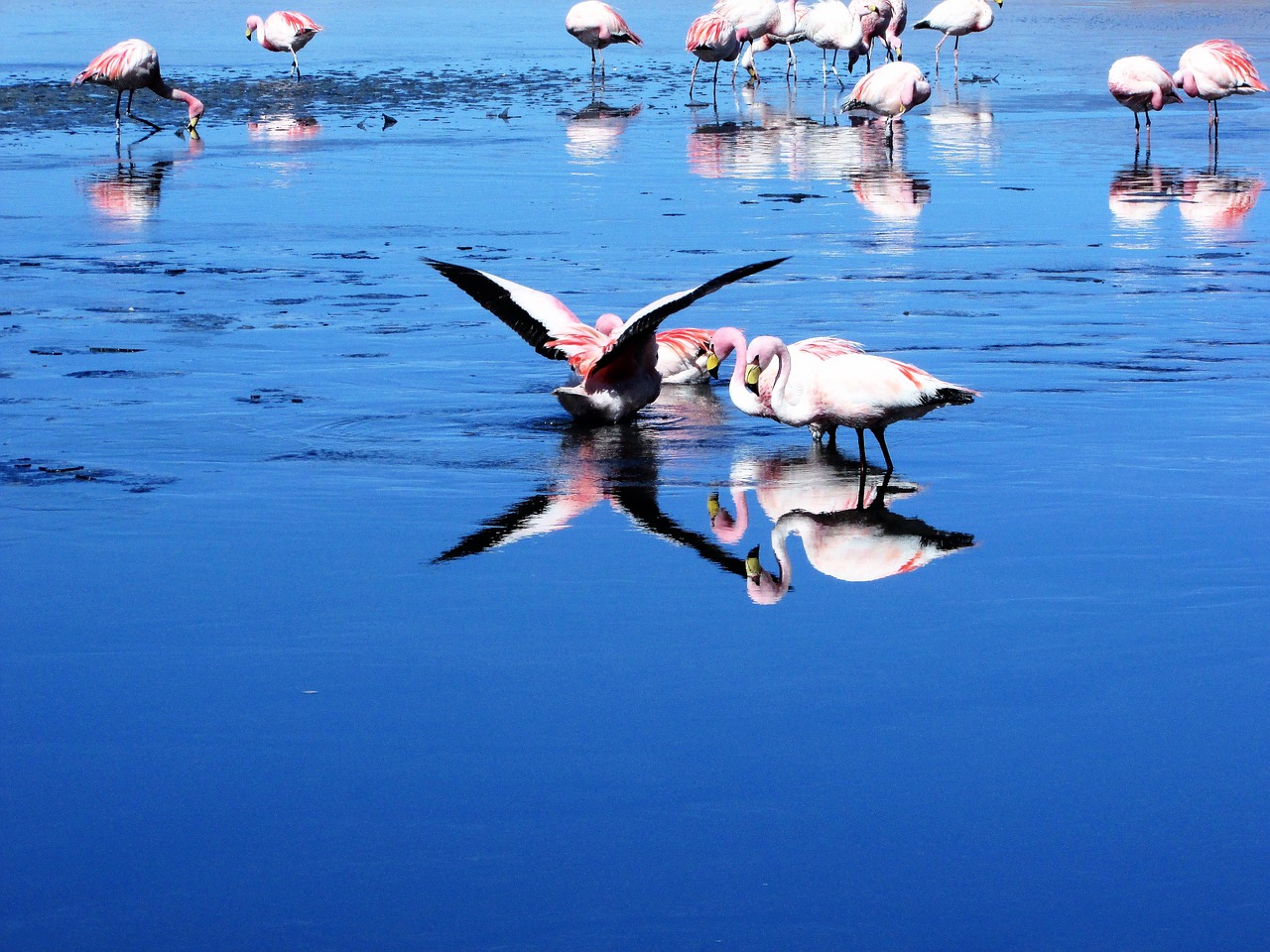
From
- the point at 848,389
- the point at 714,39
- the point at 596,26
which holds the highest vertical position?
the point at 596,26

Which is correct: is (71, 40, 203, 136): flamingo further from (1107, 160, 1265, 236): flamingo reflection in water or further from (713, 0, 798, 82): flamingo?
(1107, 160, 1265, 236): flamingo reflection in water

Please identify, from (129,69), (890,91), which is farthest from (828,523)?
(129,69)

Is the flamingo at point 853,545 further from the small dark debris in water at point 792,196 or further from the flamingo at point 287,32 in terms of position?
the flamingo at point 287,32

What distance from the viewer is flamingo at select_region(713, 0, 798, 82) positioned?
27312mm

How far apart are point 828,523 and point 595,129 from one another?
15.2 m

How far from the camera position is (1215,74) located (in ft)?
64.3

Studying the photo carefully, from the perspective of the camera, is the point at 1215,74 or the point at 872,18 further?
the point at 872,18

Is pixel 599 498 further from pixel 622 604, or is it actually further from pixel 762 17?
pixel 762 17

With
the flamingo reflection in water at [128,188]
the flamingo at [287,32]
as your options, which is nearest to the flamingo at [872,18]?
the flamingo at [287,32]

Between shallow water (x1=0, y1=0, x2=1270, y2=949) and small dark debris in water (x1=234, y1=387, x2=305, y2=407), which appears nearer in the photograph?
shallow water (x1=0, y1=0, x2=1270, y2=949)

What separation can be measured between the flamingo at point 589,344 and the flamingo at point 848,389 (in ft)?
2.09

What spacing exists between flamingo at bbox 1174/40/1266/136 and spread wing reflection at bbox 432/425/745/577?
13.2m

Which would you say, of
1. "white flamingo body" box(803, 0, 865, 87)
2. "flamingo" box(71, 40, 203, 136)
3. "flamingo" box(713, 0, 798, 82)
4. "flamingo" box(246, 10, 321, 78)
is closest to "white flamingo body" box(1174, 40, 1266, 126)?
"flamingo" box(713, 0, 798, 82)

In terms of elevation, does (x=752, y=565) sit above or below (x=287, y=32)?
below
